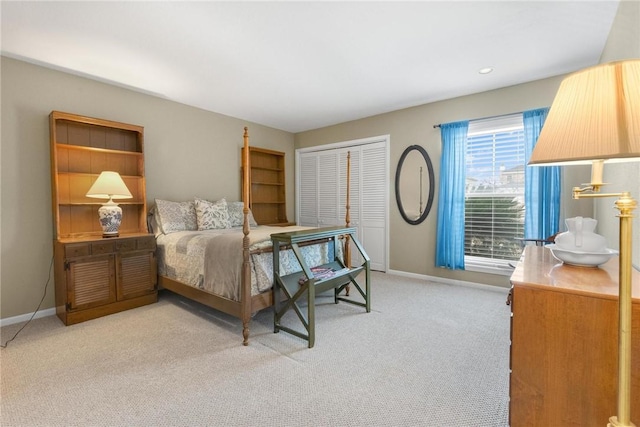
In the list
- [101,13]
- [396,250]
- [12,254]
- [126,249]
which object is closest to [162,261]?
[126,249]

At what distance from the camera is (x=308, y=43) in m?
2.50

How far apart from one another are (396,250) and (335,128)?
2.41m

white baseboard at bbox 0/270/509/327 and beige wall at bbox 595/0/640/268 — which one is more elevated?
beige wall at bbox 595/0/640/268

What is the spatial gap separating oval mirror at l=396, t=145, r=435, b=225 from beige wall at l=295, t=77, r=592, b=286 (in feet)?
0.25

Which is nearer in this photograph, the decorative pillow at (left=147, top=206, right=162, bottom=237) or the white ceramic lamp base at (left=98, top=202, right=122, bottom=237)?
the white ceramic lamp base at (left=98, top=202, right=122, bottom=237)

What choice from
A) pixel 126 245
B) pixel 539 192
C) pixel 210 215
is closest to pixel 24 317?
pixel 126 245

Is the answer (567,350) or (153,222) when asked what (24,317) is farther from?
(567,350)

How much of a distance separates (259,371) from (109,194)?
2.33 meters

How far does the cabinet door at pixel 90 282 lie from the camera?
2.70 meters

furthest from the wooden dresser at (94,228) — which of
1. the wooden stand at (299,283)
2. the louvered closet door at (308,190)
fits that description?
the louvered closet door at (308,190)

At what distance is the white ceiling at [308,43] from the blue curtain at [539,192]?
20.5 inches

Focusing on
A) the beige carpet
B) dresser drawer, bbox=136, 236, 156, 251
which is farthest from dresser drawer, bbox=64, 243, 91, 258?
the beige carpet

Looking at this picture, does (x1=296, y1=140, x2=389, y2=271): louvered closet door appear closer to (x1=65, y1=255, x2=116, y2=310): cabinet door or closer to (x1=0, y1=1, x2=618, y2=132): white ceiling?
(x1=0, y1=1, x2=618, y2=132): white ceiling

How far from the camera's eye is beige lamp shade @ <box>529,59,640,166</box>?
27.3 inches
